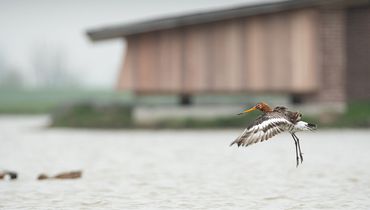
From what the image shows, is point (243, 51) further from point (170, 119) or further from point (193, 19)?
point (170, 119)

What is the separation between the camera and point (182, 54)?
27.6 meters

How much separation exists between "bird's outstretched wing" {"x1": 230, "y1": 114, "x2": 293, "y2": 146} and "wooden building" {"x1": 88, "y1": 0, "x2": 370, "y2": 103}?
1550 cm

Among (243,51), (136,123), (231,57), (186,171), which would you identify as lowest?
(186,171)

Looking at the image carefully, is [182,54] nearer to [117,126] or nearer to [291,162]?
[117,126]

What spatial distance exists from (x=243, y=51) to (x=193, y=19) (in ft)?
6.79

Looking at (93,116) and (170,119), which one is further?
(93,116)

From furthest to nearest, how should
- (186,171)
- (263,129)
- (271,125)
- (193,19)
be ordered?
(193,19) → (186,171) → (271,125) → (263,129)

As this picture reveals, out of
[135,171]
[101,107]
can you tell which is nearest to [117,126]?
[101,107]

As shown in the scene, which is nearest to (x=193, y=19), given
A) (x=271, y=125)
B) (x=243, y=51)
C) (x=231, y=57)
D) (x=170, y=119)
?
(x=231, y=57)

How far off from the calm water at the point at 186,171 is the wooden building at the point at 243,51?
8.19 feet

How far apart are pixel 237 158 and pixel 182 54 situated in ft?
32.5

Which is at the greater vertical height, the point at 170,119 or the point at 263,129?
the point at 263,129

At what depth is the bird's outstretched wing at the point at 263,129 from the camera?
1068 centimetres

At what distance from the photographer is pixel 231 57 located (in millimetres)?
27406
